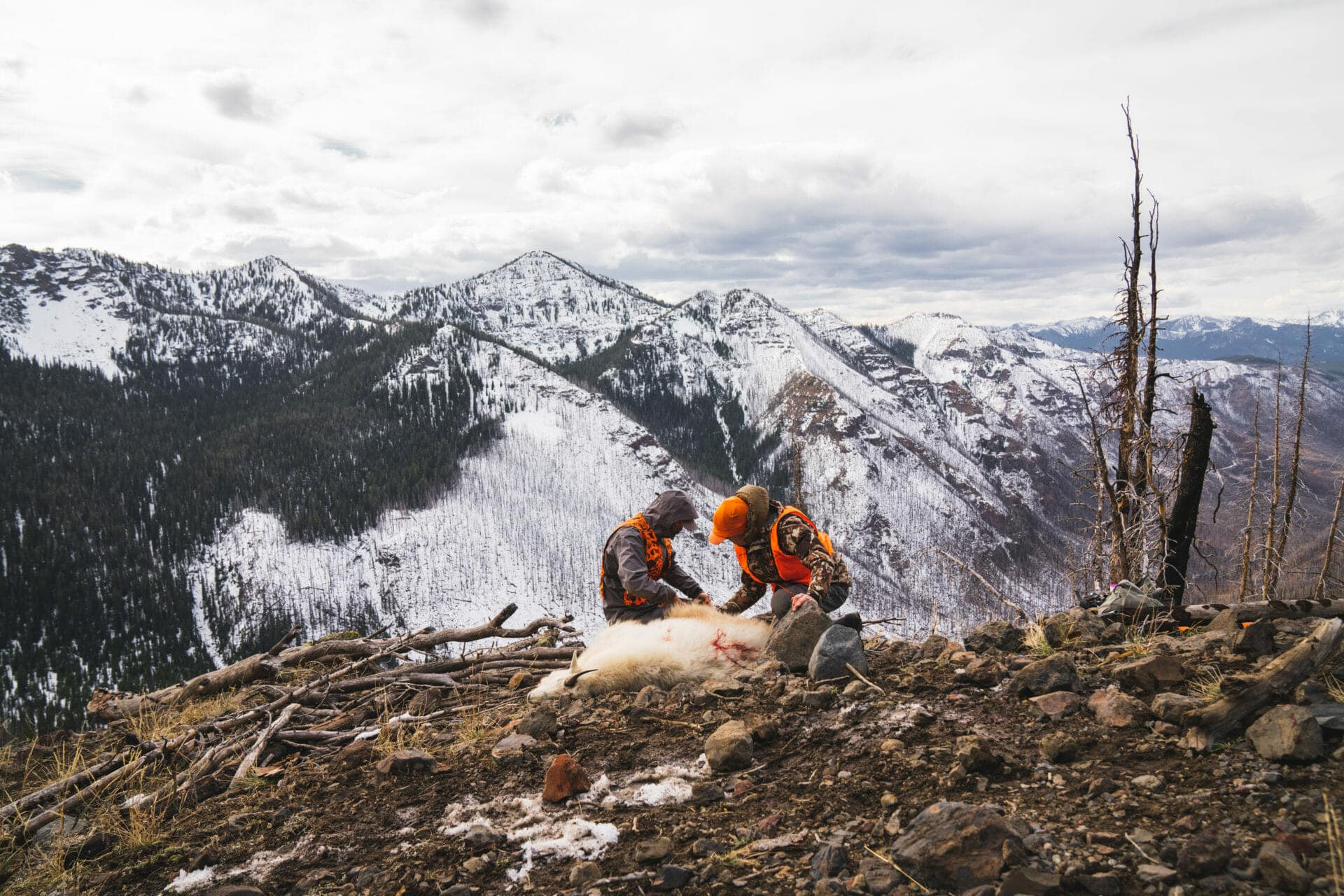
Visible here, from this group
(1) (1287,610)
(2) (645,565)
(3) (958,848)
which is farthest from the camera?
(2) (645,565)

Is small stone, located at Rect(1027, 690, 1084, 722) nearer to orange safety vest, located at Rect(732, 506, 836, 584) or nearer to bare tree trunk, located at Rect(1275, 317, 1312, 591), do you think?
A: orange safety vest, located at Rect(732, 506, 836, 584)

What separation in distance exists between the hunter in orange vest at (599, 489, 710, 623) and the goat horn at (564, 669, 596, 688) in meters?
2.04

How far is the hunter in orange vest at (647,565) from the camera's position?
805 centimetres

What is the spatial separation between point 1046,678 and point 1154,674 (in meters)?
0.53

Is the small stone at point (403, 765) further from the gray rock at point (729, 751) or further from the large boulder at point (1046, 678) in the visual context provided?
the large boulder at point (1046, 678)

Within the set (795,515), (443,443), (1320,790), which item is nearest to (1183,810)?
(1320,790)

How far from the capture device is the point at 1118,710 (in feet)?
11.7

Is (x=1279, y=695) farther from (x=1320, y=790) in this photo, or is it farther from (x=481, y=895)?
Answer: (x=481, y=895)

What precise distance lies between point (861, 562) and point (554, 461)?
87.2 meters

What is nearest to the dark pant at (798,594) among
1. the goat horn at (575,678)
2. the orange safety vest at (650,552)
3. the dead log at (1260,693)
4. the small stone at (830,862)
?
the orange safety vest at (650,552)

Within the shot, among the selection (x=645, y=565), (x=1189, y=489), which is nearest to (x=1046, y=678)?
(x=645, y=565)

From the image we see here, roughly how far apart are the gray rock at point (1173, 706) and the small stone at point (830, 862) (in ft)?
5.86

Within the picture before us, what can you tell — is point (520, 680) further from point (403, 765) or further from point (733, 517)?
point (733, 517)

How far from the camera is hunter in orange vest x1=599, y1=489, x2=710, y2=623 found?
8055mm
